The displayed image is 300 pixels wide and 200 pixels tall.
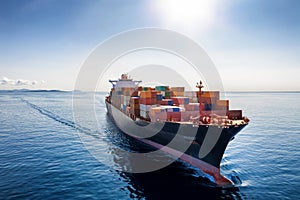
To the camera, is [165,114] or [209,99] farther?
[209,99]

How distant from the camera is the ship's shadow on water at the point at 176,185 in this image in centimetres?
1525

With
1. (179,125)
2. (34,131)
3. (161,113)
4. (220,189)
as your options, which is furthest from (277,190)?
(34,131)

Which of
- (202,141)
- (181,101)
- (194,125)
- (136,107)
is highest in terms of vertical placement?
(181,101)

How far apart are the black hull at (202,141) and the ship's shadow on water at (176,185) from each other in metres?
1.05

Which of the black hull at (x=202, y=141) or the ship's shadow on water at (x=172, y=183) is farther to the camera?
the black hull at (x=202, y=141)

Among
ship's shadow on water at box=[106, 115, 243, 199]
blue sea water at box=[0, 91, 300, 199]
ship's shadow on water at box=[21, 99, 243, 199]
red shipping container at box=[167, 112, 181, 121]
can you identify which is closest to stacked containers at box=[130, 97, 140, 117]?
blue sea water at box=[0, 91, 300, 199]

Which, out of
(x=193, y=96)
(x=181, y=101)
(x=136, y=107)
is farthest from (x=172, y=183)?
(x=136, y=107)

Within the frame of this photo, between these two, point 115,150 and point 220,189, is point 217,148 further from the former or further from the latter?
point 115,150

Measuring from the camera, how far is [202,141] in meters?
19.3

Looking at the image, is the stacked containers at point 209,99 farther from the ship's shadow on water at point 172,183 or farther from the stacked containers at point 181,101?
the ship's shadow on water at point 172,183

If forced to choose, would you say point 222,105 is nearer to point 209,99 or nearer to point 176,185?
point 209,99

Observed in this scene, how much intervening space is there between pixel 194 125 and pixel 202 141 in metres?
1.77

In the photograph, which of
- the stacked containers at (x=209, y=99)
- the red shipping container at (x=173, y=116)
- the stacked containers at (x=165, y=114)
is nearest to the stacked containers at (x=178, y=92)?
the stacked containers at (x=209, y=99)

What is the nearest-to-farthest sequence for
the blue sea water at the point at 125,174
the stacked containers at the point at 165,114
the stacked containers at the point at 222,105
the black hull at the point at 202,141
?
1. the blue sea water at the point at 125,174
2. the black hull at the point at 202,141
3. the stacked containers at the point at 222,105
4. the stacked containers at the point at 165,114
